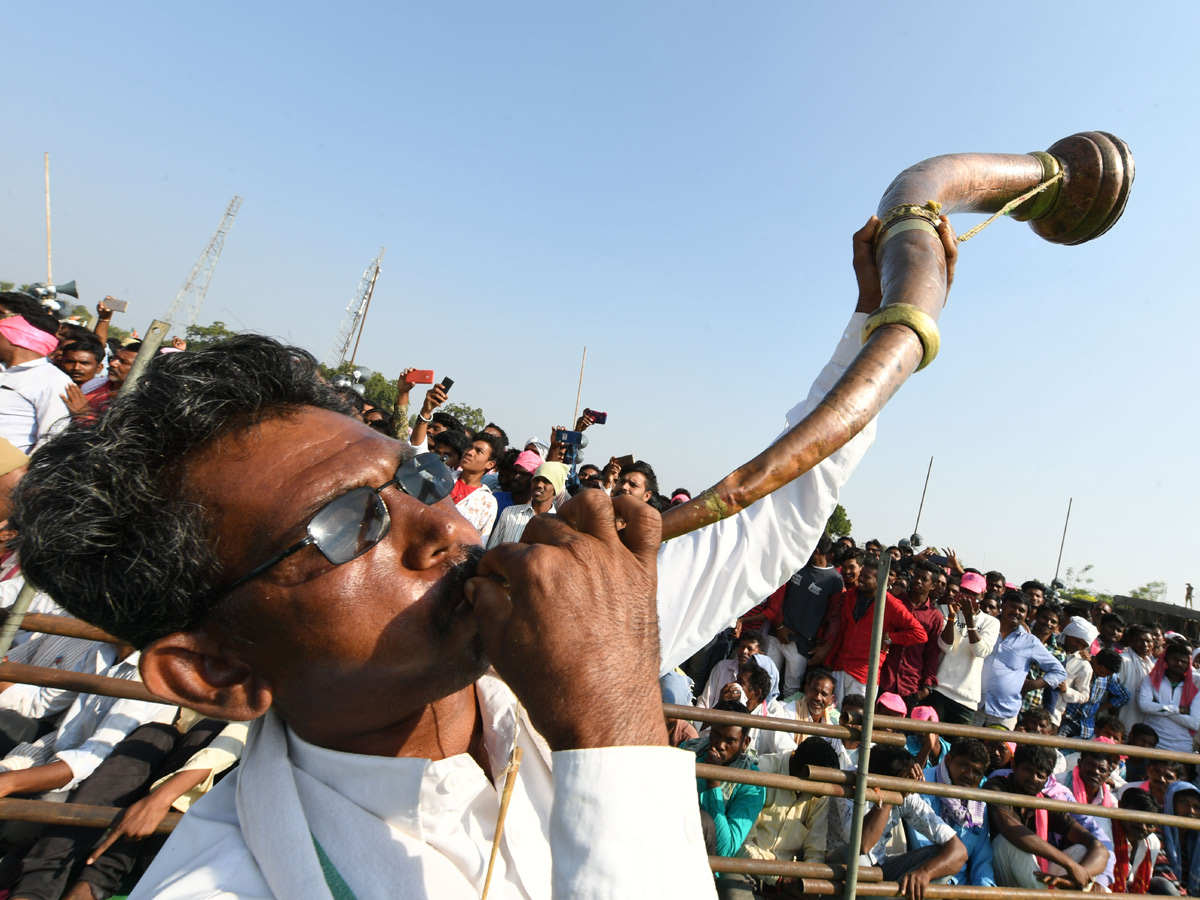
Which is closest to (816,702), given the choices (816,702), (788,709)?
(816,702)

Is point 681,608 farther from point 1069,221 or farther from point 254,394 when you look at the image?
point 1069,221

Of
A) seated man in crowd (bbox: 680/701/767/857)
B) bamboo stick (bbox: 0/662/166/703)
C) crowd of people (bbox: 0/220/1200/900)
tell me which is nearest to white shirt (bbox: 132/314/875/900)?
crowd of people (bbox: 0/220/1200/900)

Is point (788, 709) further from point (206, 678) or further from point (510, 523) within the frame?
point (206, 678)

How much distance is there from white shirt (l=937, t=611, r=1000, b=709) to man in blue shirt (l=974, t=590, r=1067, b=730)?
0.72 ft

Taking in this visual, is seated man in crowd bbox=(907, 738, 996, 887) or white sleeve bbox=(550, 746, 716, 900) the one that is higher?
white sleeve bbox=(550, 746, 716, 900)

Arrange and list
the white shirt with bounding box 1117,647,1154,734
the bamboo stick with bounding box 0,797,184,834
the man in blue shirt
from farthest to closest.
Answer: the white shirt with bounding box 1117,647,1154,734
the man in blue shirt
the bamboo stick with bounding box 0,797,184,834

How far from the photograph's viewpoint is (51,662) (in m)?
3.57

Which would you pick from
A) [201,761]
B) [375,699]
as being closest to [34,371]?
[201,761]

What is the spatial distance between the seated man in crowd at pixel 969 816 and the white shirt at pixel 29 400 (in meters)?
6.63

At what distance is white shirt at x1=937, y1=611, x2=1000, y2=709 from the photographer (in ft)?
22.1

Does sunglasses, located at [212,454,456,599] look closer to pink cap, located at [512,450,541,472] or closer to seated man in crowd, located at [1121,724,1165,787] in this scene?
pink cap, located at [512,450,541,472]

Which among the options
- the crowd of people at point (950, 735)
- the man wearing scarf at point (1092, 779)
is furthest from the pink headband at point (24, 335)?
the man wearing scarf at point (1092, 779)

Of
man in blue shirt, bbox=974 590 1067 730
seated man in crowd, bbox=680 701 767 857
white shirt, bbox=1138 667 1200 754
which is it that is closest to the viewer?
seated man in crowd, bbox=680 701 767 857

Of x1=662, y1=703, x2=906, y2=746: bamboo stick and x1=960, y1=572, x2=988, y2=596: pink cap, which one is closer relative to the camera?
x1=662, y1=703, x2=906, y2=746: bamboo stick
